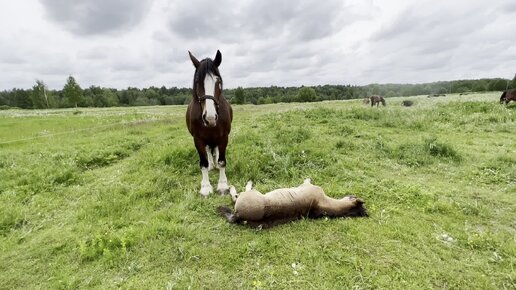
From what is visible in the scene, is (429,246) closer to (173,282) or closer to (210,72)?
(173,282)

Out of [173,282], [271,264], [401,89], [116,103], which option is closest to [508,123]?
[271,264]

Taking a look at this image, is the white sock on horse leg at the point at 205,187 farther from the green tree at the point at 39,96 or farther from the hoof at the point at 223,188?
the green tree at the point at 39,96

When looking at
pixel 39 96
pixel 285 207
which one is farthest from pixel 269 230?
pixel 39 96

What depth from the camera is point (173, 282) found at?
358 cm

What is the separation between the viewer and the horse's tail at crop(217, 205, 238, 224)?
4.84 metres

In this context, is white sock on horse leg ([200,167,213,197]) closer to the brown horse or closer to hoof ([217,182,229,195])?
the brown horse

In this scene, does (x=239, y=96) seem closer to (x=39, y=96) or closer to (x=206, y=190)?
(x=39, y=96)

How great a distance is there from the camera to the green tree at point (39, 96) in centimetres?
7800

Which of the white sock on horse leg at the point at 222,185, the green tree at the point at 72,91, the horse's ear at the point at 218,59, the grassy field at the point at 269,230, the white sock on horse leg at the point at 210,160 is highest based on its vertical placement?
the green tree at the point at 72,91

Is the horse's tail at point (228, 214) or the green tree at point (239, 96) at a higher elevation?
the green tree at point (239, 96)

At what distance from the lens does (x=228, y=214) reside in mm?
5047

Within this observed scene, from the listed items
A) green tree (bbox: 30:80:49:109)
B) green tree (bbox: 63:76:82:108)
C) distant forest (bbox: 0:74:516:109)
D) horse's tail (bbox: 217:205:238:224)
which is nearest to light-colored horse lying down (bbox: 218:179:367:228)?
horse's tail (bbox: 217:205:238:224)

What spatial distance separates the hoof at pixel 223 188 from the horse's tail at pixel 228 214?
2.72ft

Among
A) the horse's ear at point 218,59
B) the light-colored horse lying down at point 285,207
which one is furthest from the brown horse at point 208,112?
the light-colored horse lying down at point 285,207
